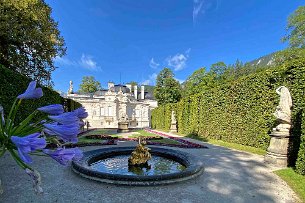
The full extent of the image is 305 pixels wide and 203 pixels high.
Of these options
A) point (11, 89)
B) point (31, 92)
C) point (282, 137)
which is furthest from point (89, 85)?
point (31, 92)

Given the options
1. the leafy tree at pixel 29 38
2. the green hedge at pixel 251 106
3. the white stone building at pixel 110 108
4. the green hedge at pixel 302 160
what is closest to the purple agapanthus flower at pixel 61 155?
the green hedge at pixel 302 160

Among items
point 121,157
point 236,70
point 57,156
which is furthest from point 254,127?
point 236,70

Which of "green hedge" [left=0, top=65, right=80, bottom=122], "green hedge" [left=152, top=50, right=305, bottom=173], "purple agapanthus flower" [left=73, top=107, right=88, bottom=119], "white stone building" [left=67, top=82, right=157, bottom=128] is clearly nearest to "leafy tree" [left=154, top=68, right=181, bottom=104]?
"white stone building" [left=67, top=82, right=157, bottom=128]

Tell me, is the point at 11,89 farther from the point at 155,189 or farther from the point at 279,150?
the point at 279,150

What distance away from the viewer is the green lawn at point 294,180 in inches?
207

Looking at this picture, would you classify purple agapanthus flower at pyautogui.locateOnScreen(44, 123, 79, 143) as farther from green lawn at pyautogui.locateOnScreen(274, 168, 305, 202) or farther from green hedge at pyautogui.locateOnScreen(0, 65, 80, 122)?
green hedge at pyautogui.locateOnScreen(0, 65, 80, 122)

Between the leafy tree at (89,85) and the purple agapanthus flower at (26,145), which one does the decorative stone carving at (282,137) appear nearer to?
the purple agapanthus flower at (26,145)

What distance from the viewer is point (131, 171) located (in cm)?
694

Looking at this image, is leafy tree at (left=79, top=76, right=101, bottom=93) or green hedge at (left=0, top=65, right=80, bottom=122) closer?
green hedge at (left=0, top=65, right=80, bottom=122)

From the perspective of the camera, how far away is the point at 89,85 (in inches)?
2635

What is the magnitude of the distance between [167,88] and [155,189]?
1791 inches

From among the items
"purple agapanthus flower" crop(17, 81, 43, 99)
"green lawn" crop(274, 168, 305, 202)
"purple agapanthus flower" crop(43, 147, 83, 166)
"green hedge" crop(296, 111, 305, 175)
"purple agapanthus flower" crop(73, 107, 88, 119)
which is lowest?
"green lawn" crop(274, 168, 305, 202)

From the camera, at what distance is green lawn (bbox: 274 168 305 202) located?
17.3 ft

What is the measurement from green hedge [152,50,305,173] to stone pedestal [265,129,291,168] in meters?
0.78
